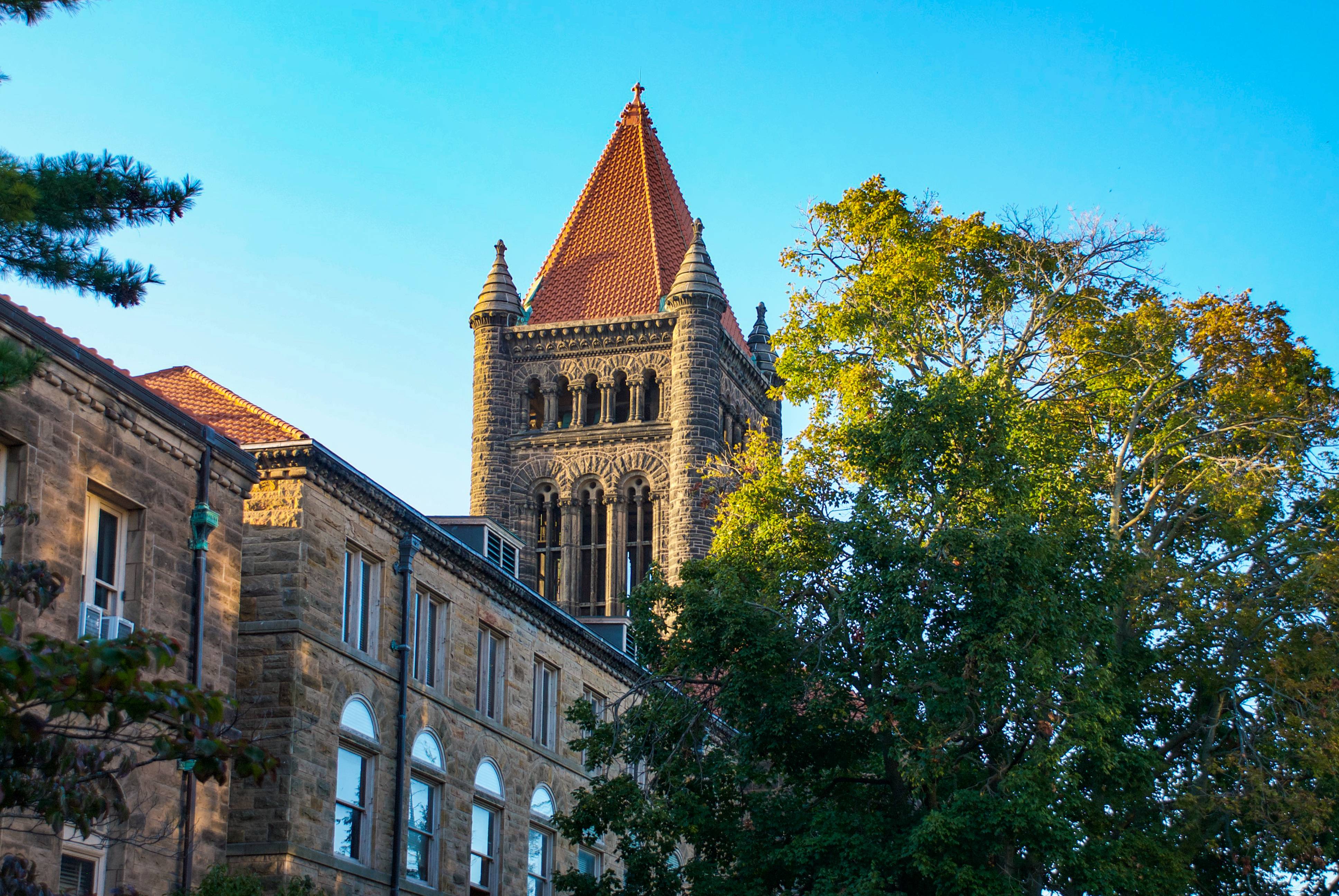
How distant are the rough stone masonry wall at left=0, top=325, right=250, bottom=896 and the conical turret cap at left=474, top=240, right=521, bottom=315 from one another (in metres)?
44.8

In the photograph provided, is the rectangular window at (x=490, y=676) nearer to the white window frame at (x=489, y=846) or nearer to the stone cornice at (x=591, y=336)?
the white window frame at (x=489, y=846)

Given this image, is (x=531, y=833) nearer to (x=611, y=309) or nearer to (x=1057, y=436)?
(x=1057, y=436)

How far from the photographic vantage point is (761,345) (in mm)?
72438

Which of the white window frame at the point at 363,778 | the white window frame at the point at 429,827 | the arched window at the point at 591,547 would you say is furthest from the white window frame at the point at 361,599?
the arched window at the point at 591,547

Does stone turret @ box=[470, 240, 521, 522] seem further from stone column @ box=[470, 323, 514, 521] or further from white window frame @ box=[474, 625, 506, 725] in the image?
white window frame @ box=[474, 625, 506, 725]

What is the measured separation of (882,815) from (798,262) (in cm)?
1244

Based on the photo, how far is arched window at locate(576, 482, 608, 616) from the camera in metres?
62.8

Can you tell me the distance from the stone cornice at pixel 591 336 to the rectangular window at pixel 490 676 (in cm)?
3487

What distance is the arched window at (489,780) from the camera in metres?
29.1

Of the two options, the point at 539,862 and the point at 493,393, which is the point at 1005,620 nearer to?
the point at 539,862

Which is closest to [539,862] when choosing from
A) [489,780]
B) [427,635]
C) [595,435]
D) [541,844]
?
[541,844]

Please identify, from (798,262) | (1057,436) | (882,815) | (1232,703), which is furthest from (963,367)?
(882,815)

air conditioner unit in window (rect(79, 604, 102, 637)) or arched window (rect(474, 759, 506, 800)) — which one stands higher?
air conditioner unit in window (rect(79, 604, 102, 637))

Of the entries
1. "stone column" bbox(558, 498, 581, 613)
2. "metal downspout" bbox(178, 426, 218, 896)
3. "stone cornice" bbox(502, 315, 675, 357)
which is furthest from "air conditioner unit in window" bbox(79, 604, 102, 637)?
"stone cornice" bbox(502, 315, 675, 357)
